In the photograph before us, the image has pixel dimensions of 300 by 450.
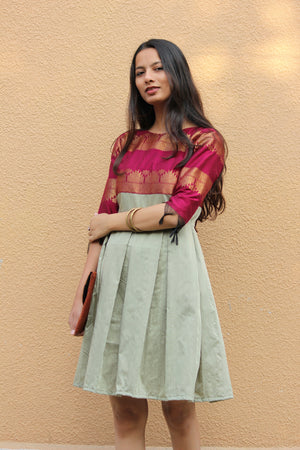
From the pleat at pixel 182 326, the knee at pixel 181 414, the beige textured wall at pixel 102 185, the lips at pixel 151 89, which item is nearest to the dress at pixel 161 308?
the pleat at pixel 182 326

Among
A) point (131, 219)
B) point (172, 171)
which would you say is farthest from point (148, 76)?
point (131, 219)

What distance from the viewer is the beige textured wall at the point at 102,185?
2.65 metres

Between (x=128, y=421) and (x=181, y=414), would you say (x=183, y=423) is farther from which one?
(x=128, y=421)

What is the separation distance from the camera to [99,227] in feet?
6.78

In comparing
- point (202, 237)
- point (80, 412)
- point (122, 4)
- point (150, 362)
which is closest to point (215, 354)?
point (150, 362)

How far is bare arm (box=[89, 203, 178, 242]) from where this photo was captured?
188cm

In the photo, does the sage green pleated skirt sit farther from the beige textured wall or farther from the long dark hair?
the beige textured wall

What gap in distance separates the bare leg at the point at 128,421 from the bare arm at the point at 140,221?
66cm

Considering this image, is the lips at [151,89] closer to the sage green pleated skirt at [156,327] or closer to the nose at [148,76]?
the nose at [148,76]

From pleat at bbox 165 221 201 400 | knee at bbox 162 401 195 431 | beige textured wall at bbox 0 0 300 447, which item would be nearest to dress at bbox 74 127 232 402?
pleat at bbox 165 221 201 400

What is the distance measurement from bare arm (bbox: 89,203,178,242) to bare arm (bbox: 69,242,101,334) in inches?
2.5

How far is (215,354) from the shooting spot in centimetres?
191

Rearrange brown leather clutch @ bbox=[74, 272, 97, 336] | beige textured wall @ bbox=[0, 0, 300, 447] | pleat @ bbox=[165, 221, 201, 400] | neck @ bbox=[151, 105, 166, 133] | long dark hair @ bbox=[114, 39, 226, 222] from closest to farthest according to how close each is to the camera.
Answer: pleat @ bbox=[165, 221, 201, 400], brown leather clutch @ bbox=[74, 272, 97, 336], long dark hair @ bbox=[114, 39, 226, 222], neck @ bbox=[151, 105, 166, 133], beige textured wall @ bbox=[0, 0, 300, 447]

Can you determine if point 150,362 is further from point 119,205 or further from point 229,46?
point 229,46
